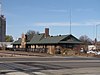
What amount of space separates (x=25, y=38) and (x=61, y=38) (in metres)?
25.0

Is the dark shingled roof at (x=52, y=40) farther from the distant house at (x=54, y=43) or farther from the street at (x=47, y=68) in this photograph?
the street at (x=47, y=68)

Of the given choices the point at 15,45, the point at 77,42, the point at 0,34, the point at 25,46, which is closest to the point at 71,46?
the point at 77,42

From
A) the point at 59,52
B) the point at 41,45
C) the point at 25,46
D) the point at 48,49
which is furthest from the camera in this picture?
the point at 25,46

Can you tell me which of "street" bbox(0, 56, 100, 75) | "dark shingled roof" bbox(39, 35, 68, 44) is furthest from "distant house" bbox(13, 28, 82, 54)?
"street" bbox(0, 56, 100, 75)

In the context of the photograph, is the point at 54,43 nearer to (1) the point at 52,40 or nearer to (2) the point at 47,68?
(1) the point at 52,40

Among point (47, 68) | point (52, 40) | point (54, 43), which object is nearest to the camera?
point (47, 68)

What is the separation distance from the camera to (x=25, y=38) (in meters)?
123

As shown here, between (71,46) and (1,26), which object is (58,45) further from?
(1,26)

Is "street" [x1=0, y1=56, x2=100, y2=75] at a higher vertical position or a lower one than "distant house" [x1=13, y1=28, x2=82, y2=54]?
lower

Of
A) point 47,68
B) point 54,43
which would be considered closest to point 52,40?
point 54,43

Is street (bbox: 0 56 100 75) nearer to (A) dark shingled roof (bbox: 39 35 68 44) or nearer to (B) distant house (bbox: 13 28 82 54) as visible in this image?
(B) distant house (bbox: 13 28 82 54)

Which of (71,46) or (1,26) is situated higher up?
(1,26)

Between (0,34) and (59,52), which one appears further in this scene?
(0,34)

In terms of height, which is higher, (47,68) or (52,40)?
(52,40)
